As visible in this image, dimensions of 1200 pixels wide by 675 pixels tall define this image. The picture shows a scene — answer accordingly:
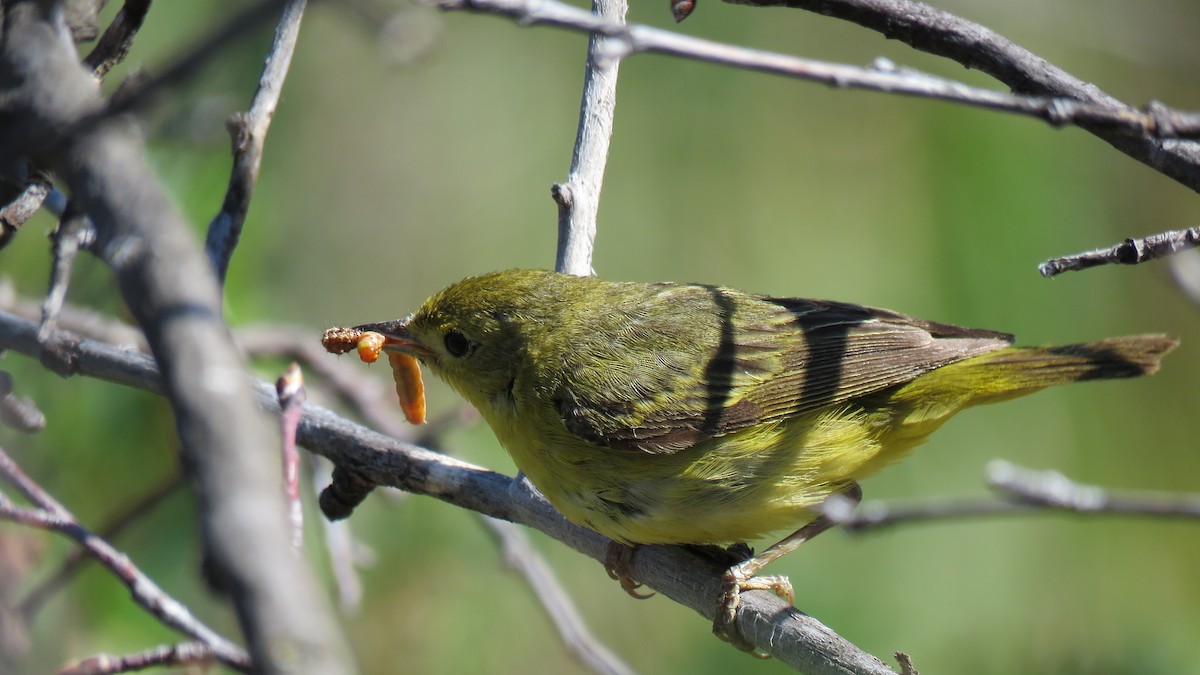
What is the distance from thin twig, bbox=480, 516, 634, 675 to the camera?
3299 millimetres

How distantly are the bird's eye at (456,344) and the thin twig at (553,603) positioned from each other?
614 millimetres

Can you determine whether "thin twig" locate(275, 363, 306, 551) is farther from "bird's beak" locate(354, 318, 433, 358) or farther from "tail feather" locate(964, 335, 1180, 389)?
"tail feather" locate(964, 335, 1180, 389)

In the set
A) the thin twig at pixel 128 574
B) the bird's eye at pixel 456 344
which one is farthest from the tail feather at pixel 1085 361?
the thin twig at pixel 128 574

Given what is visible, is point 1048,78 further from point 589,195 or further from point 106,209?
point 106,209

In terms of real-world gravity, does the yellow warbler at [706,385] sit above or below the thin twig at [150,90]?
below

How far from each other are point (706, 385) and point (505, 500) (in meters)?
0.89

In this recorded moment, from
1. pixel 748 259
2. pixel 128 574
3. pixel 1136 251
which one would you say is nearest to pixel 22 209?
pixel 128 574

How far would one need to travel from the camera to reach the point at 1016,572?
5.64 metres

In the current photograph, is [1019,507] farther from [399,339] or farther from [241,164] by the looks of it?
[399,339]

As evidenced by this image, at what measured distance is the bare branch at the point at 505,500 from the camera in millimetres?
2549

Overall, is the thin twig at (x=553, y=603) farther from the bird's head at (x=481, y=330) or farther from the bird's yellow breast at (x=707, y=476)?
the bird's head at (x=481, y=330)

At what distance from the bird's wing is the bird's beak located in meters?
0.60

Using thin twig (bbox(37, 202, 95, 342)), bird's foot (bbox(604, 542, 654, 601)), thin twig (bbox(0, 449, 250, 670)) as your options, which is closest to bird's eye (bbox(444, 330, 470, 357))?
bird's foot (bbox(604, 542, 654, 601))

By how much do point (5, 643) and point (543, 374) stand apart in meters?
1.80
